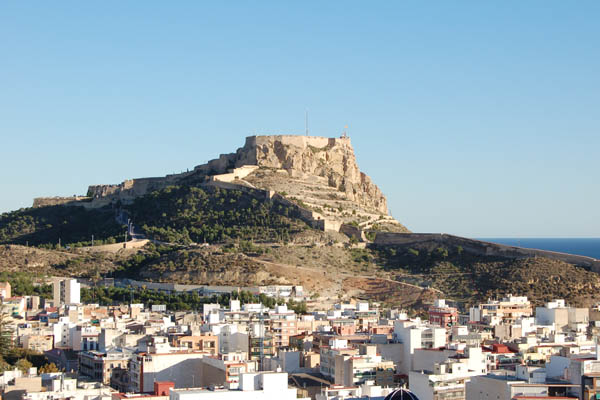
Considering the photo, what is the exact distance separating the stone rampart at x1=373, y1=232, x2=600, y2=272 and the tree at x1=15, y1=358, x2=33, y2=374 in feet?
110

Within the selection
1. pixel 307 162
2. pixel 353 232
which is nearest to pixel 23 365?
pixel 353 232

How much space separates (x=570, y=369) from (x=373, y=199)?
5997 cm

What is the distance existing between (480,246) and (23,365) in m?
35.7

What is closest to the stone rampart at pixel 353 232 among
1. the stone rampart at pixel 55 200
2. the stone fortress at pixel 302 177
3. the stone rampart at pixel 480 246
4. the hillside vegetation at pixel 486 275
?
the stone rampart at pixel 480 246

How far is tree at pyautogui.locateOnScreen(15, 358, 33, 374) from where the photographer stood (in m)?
40.7

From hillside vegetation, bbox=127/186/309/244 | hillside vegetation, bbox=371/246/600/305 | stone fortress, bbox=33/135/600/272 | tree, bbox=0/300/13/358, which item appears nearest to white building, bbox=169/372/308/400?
tree, bbox=0/300/13/358

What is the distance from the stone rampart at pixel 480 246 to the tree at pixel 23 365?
3340 centimetres

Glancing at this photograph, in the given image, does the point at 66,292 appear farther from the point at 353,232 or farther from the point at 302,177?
the point at 302,177

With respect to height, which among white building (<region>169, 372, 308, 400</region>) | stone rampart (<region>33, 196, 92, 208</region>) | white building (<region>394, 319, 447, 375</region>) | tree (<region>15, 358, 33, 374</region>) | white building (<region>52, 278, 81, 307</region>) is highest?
stone rampart (<region>33, 196, 92, 208</region>)

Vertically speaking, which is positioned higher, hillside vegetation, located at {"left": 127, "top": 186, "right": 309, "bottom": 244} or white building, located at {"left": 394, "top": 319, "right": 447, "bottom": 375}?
hillside vegetation, located at {"left": 127, "top": 186, "right": 309, "bottom": 244}

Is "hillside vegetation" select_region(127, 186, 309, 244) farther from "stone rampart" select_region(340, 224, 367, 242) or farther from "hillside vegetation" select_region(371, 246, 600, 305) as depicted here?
"hillside vegetation" select_region(371, 246, 600, 305)

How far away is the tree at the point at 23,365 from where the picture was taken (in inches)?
1604

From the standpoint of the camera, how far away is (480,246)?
71500 mm

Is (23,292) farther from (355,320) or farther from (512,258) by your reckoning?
(512,258)
